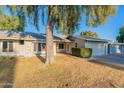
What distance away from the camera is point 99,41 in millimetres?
29297

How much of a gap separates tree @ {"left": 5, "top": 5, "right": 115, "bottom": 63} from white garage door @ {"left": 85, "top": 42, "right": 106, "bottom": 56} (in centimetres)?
1141

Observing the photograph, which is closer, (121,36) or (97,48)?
(97,48)

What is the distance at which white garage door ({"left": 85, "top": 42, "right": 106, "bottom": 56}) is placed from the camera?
91.0ft

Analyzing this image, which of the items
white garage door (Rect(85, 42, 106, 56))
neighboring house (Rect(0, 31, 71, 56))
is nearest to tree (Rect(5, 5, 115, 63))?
neighboring house (Rect(0, 31, 71, 56))

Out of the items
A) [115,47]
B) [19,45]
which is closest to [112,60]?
[19,45]

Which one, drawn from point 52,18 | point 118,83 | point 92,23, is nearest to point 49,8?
point 52,18

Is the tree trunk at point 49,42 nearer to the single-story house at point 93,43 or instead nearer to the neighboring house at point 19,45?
the neighboring house at point 19,45

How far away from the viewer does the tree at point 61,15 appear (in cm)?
1437

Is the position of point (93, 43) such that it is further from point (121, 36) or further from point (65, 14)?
point (121, 36)

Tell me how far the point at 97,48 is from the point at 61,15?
51.8ft

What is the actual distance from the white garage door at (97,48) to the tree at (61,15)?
37.4 ft

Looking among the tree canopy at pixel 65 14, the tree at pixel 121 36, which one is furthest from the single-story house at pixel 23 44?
the tree at pixel 121 36

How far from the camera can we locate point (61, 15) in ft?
48.2

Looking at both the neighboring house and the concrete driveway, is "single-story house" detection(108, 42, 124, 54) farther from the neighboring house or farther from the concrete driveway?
the neighboring house
